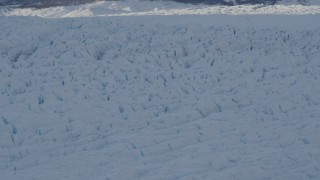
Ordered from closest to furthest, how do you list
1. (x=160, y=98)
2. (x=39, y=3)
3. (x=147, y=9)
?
(x=160, y=98), (x=147, y=9), (x=39, y=3)

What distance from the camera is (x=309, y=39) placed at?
1070 centimetres

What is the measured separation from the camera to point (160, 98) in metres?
8.15

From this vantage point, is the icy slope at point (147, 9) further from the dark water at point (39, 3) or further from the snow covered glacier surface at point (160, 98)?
the snow covered glacier surface at point (160, 98)

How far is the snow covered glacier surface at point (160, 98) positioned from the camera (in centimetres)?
618

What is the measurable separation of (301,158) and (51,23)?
26.1 feet

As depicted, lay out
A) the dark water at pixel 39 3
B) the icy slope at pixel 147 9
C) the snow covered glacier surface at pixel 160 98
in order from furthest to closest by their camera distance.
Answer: the dark water at pixel 39 3 < the icy slope at pixel 147 9 < the snow covered glacier surface at pixel 160 98

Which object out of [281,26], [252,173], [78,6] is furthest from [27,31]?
[252,173]

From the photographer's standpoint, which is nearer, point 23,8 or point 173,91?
point 173,91

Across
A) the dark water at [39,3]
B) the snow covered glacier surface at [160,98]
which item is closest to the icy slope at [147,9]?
the dark water at [39,3]

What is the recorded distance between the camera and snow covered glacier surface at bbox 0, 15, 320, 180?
6.18 metres

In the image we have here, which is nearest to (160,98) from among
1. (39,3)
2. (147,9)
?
(147,9)

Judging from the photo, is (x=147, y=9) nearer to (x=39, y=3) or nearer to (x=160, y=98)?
(x=39, y=3)

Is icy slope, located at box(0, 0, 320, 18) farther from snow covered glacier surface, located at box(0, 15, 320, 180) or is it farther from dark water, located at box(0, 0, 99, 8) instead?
snow covered glacier surface, located at box(0, 15, 320, 180)

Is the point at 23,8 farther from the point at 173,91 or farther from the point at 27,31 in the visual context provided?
the point at 173,91
